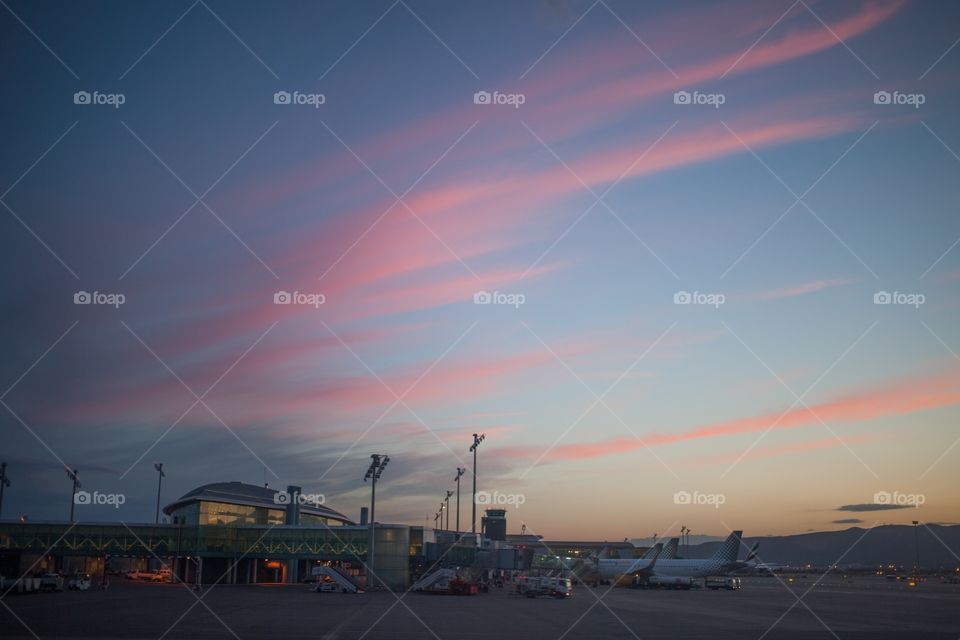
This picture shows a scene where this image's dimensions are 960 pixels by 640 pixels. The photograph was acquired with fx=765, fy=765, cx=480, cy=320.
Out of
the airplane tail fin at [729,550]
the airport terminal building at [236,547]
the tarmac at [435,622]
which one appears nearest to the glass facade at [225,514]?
the airport terminal building at [236,547]

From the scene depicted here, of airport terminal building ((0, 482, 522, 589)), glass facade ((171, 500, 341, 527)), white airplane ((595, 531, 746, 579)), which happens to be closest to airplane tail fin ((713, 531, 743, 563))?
white airplane ((595, 531, 746, 579))

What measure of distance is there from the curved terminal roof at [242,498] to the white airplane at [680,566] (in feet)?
190

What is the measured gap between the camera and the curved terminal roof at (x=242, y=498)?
388 ft

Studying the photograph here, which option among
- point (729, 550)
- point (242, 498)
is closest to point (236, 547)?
point (242, 498)

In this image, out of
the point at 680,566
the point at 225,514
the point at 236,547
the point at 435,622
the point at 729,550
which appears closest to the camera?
the point at 435,622

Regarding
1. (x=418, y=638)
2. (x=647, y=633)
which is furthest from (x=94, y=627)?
(x=647, y=633)

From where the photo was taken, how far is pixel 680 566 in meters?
121

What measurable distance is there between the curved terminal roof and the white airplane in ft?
190

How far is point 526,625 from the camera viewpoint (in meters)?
37.7

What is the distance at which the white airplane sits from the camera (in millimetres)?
119062

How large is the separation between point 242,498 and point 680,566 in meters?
72.2

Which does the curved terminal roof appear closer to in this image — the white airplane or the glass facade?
the glass facade

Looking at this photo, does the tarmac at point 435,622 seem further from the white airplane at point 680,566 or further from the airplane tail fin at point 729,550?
the airplane tail fin at point 729,550

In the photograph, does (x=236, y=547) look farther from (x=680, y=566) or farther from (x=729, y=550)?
(x=729, y=550)
